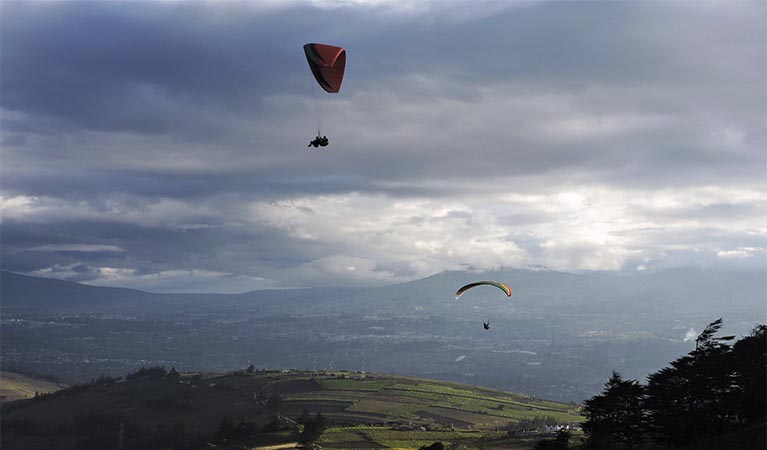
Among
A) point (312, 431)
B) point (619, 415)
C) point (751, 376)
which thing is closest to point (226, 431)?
point (312, 431)

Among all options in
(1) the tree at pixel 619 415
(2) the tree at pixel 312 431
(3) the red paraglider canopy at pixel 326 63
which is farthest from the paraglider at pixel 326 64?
(2) the tree at pixel 312 431

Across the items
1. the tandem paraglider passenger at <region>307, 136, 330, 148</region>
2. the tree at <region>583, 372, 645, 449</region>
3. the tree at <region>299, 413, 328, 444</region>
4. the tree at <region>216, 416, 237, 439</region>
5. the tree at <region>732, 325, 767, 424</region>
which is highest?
the tandem paraglider passenger at <region>307, 136, 330, 148</region>

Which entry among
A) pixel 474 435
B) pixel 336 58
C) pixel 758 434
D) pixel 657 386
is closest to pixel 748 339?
pixel 657 386

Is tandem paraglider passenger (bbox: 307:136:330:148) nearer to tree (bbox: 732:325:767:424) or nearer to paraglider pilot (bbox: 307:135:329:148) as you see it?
paraglider pilot (bbox: 307:135:329:148)

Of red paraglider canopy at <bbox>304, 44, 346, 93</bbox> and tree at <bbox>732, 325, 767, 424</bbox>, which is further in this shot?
tree at <bbox>732, 325, 767, 424</bbox>

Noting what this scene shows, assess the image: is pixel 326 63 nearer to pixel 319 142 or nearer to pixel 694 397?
pixel 319 142

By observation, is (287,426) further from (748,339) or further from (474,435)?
(748,339)

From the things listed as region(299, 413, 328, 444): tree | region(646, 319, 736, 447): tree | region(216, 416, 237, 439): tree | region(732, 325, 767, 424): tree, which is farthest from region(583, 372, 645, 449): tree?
region(216, 416, 237, 439): tree
